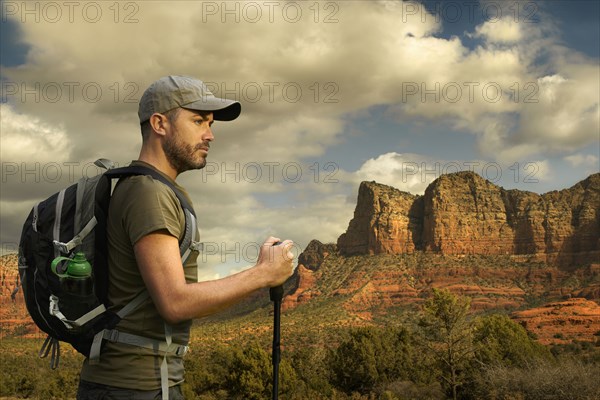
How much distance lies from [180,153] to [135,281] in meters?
0.60

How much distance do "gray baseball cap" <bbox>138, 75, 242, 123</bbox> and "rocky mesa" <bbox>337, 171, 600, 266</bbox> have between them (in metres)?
153

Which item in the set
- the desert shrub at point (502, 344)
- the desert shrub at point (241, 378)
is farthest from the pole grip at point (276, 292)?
the desert shrub at point (502, 344)

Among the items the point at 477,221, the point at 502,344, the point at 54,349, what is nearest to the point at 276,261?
the point at 54,349

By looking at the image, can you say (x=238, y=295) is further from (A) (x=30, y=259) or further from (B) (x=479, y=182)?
(B) (x=479, y=182)

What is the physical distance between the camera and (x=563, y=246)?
15350 cm

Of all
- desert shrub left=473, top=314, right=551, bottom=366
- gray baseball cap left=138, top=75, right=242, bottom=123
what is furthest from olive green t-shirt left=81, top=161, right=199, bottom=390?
desert shrub left=473, top=314, right=551, bottom=366

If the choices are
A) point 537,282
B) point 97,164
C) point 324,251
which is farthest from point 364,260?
point 97,164

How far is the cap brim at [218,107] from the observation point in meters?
2.62

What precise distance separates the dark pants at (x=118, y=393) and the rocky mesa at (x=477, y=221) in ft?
502

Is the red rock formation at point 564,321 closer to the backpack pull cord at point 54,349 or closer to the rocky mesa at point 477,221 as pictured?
the rocky mesa at point 477,221

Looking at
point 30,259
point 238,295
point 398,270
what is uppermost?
point 398,270

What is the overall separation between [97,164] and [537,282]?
145 m

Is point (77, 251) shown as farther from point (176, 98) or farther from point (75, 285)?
point (176, 98)

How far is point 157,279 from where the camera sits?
2.22 meters
